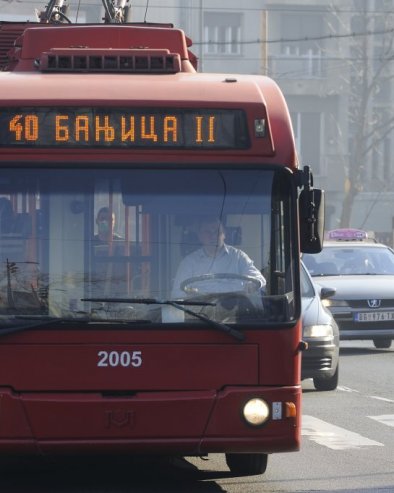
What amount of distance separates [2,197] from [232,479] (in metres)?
2.56

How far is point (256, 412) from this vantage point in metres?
8.38

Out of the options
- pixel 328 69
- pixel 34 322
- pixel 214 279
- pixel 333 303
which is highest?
pixel 328 69

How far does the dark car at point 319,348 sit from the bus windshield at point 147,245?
7009 mm

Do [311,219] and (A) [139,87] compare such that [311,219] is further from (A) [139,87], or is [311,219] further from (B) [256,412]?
(A) [139,87]

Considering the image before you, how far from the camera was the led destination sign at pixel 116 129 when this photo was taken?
8.52 metres

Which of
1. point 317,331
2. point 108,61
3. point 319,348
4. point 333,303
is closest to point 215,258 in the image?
point 108,61

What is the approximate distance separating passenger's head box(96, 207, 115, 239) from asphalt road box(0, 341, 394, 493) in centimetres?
171

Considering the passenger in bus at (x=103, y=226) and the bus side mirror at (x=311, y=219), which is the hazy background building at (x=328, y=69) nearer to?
the bus side mirror at (x=311, y=219)

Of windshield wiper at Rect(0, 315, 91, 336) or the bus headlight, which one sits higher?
windshield wiper at Rect(0, 315, 91, 336)

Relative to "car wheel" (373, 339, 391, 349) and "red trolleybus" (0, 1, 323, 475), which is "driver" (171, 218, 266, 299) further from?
"car wheel" (373, 339, 391, 349)

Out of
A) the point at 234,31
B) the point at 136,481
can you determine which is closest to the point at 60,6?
the point at 136,481

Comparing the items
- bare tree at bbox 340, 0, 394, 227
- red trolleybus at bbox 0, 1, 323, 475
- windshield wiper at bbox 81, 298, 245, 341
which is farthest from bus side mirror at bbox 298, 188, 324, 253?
bare tree at bbox 340, 0, 394, 227

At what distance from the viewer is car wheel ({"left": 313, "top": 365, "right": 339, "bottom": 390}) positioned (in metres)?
16.2

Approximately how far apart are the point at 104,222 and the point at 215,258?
0.66 meters
